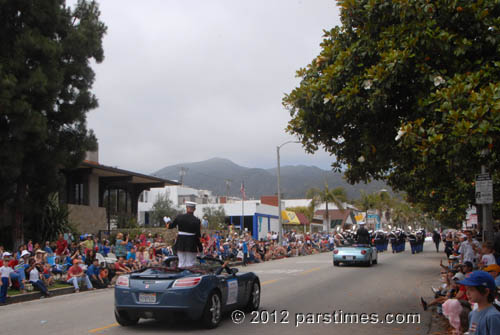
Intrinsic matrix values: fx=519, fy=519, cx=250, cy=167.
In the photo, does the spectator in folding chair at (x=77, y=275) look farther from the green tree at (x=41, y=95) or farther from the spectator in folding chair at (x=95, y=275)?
the green tree at (x=41, y=95)

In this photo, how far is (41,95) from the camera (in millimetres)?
20922

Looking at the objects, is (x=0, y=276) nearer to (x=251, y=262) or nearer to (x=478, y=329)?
(x=478, y=329)

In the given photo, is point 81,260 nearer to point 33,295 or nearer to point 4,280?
point 33,295

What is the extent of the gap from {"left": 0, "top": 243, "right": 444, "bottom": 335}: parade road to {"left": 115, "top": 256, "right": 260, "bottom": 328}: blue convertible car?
309 millimetres

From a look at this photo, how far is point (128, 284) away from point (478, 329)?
6.23 metres

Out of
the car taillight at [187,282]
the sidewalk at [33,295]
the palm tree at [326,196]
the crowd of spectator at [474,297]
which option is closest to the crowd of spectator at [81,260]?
the sidewalk at [33,295]

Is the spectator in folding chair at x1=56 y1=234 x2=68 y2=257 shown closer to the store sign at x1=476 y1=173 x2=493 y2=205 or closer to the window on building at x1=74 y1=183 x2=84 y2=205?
the window on building at x1=74 y1=183 x2=84 y2=205

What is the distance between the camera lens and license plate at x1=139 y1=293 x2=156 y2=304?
8697 mm

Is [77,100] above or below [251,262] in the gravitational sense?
above

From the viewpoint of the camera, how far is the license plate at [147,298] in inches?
342

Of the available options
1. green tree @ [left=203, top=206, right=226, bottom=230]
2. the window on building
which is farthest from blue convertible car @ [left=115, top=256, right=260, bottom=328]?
green tree @ [left=203, top=206, right=226, bottom=230]

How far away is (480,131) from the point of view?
25.6 feet

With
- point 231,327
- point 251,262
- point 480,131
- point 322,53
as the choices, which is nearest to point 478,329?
point 480,131

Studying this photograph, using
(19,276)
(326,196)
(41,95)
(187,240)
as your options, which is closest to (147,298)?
(187,240)
